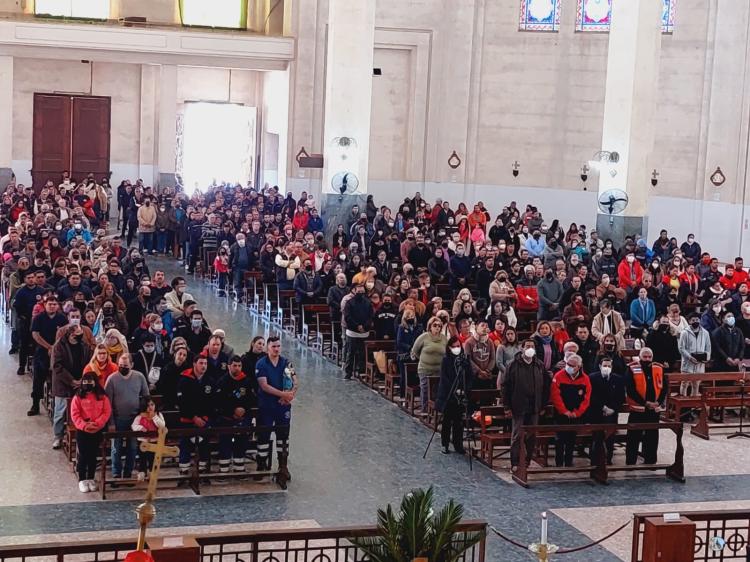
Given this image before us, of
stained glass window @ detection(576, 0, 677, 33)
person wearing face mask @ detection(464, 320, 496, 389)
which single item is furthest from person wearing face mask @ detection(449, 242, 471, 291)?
stained glass window @ detection(576, 0, 677, 33)

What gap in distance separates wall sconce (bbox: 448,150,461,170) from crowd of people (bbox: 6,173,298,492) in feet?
63.6

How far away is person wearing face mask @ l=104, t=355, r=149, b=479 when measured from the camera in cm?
1279

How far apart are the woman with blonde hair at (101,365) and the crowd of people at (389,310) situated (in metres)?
0.03

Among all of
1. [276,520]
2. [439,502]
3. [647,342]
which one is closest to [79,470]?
[276,520]

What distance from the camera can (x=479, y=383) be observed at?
51.8ft

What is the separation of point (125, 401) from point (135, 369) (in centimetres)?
176

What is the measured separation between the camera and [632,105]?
27.8 m

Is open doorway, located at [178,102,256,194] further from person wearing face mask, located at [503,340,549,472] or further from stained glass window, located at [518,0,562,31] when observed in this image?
person wearing face mask, located at [503,340,549,472]

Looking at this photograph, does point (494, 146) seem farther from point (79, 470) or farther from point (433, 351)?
point (79, 470)

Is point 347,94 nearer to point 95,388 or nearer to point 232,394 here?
point 232,394

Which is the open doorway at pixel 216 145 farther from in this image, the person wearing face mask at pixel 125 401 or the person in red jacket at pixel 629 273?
the person wearing face mask at pixel 125 401

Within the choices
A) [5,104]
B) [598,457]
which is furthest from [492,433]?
[5,104]

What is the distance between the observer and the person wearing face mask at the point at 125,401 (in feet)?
42.0

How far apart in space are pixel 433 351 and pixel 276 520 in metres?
4.52
